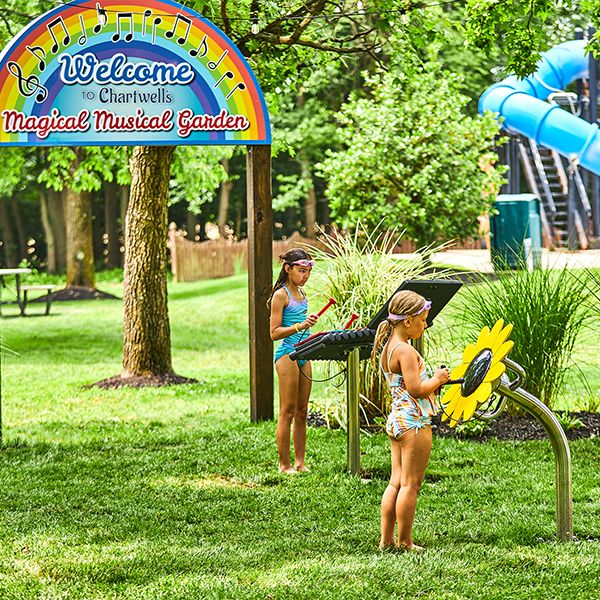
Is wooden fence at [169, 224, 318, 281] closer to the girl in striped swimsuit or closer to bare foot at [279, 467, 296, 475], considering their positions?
bare foot at [279, 467, 296, 475]

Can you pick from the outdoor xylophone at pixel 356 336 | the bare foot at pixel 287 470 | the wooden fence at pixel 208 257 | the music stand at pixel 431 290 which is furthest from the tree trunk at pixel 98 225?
the music stand at pixel 431 290

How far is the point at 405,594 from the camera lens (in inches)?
195

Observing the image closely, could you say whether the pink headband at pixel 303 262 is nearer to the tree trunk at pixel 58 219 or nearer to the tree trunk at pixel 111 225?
the tree trunk at pixel 58 219

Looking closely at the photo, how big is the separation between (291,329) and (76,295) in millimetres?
20678

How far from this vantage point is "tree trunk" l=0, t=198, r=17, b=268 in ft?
149

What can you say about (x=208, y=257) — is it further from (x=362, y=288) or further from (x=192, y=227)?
(x=362, y=288)

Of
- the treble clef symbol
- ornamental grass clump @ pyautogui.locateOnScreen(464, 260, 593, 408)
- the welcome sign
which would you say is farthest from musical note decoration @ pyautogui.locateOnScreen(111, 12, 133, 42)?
ornamental grass clump @ pyautogui.locateOnScreen(464, 260, 593, 408)

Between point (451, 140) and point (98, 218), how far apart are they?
28.3 m

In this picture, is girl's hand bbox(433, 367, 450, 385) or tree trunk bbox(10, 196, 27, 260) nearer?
girl's hand bbox(433, 367, 450, 385)

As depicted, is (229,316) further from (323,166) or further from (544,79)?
(544,79)

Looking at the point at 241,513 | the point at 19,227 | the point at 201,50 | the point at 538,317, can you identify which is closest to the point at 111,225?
the point at 19,227

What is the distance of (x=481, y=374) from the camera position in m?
5.09

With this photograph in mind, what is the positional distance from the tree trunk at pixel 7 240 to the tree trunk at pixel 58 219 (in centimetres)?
488

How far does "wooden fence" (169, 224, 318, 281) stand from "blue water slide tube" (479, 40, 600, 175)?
8836 millimetres
